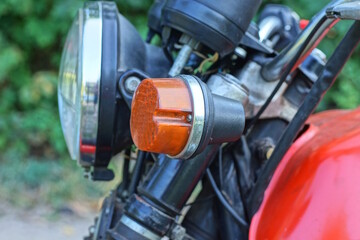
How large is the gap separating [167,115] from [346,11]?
0.32 m

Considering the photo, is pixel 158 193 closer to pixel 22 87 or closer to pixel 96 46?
pixel 96 46

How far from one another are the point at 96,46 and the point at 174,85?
0.98 feet

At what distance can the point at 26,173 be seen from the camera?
361 cm

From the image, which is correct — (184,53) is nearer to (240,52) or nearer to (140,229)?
(240,52)

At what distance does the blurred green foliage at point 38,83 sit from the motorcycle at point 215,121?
269cm

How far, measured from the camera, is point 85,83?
2.95ft

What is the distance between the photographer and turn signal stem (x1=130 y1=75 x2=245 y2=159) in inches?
25.5

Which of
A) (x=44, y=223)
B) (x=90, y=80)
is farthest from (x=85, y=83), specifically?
(x=44, y=223)

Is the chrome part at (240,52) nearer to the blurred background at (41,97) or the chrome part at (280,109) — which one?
the chrome part at (280,109)

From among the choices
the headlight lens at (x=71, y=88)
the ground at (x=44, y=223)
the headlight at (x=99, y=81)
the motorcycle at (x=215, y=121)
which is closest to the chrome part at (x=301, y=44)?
the motorcycle at (x=215, y=121)

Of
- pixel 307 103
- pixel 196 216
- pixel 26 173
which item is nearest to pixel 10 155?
pixel 26 173

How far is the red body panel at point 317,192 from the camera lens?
0.75 meters

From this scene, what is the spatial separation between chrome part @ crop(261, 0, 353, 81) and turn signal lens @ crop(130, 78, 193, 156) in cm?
32

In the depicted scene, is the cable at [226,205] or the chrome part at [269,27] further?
the chrome part at [269,27]
